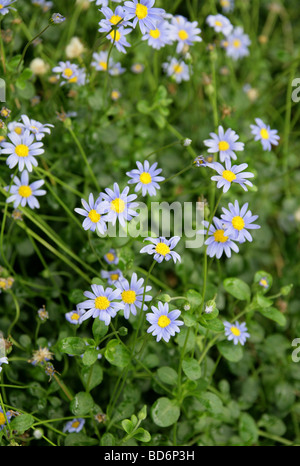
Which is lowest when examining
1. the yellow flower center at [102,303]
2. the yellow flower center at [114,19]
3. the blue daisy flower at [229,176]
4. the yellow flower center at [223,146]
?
the yellow flower center at [102,303]

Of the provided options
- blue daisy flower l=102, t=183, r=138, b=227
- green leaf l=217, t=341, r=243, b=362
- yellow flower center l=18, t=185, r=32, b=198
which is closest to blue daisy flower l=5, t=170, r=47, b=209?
yellow flower center l=18, t=185, r=32, b=198

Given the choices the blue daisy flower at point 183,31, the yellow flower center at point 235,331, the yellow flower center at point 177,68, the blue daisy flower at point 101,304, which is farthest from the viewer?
the yellow flower center at point 177,68

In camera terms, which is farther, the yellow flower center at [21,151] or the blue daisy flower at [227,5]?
the blue daisy flower at [227,5]

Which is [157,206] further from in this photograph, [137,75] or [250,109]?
[250,109]

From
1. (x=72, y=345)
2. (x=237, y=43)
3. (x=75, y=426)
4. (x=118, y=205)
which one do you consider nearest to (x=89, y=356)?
(x=72, y=345)

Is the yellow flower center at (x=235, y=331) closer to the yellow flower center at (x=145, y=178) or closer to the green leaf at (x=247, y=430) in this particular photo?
the green leaf at (x=247, y=430)

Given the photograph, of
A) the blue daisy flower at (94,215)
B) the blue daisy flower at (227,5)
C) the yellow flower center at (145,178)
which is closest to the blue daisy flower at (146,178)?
the yellow flower center at (145,178)

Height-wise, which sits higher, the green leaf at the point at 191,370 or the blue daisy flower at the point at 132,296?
the blue daisy flower at the point at 132,296

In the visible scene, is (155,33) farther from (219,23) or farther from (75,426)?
(75,426)
